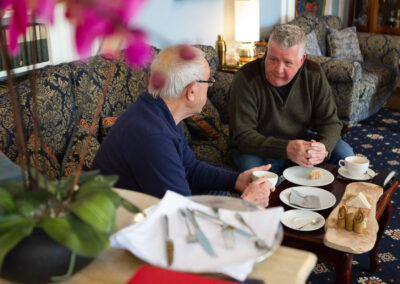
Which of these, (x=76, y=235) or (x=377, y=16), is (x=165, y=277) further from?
(x=377, y=16)

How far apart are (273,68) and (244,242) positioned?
187cm

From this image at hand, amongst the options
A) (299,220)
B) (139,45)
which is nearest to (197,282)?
(139,45)

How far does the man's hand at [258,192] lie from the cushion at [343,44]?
361 cm

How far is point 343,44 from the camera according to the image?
203 inches

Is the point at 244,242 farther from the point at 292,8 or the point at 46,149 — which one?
the point at 292,8

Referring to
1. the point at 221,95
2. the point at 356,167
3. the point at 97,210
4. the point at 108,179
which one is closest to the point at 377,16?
the point at 221,95

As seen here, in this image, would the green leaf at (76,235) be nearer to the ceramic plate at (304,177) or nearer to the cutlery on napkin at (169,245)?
the cutlery on napkin at (169,245)

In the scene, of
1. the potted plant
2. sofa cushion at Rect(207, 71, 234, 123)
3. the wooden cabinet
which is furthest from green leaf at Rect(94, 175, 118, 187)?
the wooden cabinet

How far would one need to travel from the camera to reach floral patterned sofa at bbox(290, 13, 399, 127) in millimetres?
4227

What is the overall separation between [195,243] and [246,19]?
3.61 meters

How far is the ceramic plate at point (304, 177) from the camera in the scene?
2162 mm

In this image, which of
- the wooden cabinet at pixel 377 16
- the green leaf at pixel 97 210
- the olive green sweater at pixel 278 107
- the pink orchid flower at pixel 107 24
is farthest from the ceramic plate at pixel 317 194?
the wooden cabinet at pixel 377 16

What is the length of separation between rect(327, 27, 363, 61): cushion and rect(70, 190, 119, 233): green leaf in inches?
186

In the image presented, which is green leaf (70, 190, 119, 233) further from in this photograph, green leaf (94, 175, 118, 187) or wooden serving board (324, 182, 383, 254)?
wooden serving board (324, 182, 383, 254)
